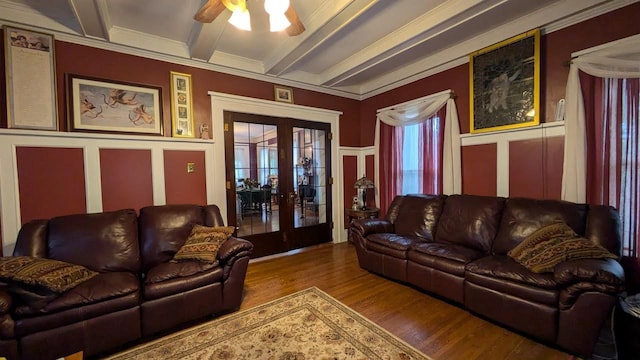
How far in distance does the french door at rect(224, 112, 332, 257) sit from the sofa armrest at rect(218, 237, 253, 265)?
4.45 feet

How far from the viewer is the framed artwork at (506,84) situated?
2.83 meters

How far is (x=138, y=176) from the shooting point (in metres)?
3.14

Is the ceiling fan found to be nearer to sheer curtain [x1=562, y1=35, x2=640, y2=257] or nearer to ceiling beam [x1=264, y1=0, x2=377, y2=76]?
ceiling beam [x1=264, y1=0, x2=377, y2=76]

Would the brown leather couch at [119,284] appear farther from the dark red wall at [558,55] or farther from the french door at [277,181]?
the dark red wall at [558,55]

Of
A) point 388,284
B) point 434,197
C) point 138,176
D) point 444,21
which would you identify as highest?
point 444,21

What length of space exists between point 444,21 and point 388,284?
9.48 feet

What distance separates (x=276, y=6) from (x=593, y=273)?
2793 mm

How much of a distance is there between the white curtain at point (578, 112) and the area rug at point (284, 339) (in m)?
2.26

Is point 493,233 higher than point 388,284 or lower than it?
higher

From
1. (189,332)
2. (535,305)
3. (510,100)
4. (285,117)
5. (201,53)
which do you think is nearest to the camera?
(535,305)

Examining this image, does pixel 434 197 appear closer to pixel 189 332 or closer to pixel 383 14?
pixel 383 14

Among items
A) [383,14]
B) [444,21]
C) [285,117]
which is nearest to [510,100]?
[444,21]

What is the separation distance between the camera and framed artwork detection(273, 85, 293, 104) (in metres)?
4.17

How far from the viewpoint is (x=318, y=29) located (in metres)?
2.77
